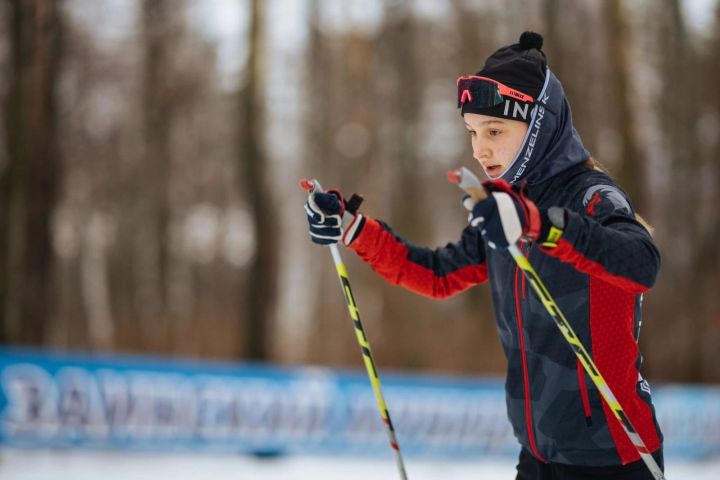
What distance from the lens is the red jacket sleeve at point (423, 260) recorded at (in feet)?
7.70

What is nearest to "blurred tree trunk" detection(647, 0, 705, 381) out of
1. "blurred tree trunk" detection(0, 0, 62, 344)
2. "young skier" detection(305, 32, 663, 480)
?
"blurred tree trunk" detection(0, 0, 62, 344)

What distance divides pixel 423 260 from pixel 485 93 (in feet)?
1.98

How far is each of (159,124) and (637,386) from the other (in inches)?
624

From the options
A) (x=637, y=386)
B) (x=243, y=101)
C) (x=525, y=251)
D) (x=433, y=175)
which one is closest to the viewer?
(x=637, y=386)

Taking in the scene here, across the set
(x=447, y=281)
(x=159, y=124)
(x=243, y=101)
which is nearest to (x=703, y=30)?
(x=243, y=101)

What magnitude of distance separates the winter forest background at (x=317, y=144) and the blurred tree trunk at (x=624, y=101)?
33 millimetres

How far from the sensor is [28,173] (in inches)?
301

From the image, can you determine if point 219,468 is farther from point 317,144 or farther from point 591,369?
point 317,144

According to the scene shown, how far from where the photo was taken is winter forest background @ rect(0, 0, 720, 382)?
805cm

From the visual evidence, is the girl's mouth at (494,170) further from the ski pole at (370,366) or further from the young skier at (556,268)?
the ski pole at (370,366)

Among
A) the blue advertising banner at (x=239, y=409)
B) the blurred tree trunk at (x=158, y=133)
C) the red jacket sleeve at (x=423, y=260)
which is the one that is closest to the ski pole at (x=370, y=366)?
the red jacket sleeve at (x=423, y=260)

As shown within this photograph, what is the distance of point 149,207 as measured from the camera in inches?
827

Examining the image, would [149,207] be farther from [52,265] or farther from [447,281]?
[447,281]

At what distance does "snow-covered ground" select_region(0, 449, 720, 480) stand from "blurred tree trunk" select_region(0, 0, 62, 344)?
1.90m
